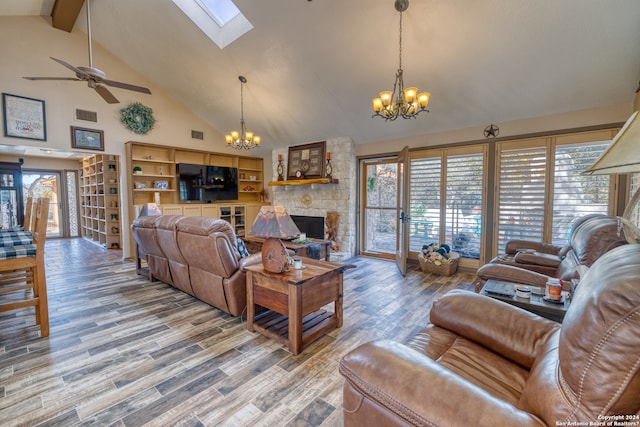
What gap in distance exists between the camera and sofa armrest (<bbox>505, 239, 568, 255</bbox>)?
11.7 ft

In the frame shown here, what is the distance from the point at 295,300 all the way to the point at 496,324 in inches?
53.3

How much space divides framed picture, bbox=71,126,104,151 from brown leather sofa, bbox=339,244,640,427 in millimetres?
6486

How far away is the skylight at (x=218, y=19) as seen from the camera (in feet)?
14.0

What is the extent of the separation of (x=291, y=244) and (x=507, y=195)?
3395mm

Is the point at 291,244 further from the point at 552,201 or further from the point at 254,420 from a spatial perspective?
the point at 552,201

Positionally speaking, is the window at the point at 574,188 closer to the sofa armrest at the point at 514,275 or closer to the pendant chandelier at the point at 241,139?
the sofa armrest at the point at 514,275

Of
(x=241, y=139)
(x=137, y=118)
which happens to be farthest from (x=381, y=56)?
(x=137, y=118)

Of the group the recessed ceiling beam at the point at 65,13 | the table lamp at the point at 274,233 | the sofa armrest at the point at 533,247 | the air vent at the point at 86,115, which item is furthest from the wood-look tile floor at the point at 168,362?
the recessed ceiling beam at the point at 65,13

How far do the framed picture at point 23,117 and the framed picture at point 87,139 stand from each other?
389 millimetres

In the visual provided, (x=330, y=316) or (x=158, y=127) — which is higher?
(x=158, y=127)

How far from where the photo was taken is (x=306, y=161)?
634 centimetres

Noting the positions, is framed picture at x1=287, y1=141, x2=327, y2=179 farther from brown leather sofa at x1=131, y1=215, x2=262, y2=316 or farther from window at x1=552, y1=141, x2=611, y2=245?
window at x1=552, y1=141, x2=611, y2=245

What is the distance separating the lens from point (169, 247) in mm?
3203

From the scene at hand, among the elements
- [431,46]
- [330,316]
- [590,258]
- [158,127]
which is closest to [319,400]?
[330,316]
